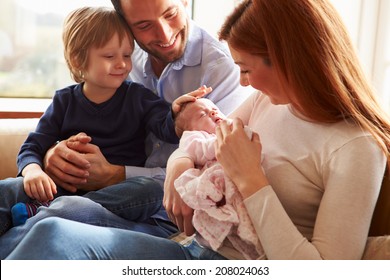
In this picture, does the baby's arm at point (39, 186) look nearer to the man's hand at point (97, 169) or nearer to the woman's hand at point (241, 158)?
the man's hand at point (97, 169)

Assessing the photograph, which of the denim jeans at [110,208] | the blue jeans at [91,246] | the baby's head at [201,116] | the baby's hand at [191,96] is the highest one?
the baby's hand at [191,96]

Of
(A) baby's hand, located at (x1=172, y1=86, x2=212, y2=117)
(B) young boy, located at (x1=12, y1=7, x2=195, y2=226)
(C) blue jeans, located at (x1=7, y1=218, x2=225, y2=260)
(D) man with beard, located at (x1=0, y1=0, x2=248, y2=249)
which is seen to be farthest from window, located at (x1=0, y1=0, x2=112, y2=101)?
(C) blue jeans, located at (x1=7, y1=218, x2=225, y2=260)

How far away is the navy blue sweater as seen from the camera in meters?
2.04

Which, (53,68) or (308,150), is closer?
(308,150)

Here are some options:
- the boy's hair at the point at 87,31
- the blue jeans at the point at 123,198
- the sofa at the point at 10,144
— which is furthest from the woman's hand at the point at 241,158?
the sofa at the point at 10,144

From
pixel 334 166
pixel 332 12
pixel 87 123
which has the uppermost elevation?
pixel 332 12

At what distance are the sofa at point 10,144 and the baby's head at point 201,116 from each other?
2.59 ft

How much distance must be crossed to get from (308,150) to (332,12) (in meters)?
0.34

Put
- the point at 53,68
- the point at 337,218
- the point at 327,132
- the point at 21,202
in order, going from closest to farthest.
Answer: the point at 337,218, the point at 327,132, the point at 21,202, the point at 53,68

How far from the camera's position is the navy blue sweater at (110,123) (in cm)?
204

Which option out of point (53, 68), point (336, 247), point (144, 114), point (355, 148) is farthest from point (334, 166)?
point (53, 68)

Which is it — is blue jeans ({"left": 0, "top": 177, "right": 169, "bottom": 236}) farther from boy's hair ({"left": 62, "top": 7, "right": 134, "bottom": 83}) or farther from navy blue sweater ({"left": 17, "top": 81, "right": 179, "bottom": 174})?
boy's hair ({"left": 62, "top": 7, "right": 134, "bottom": 83})

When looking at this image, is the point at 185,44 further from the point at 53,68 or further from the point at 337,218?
the point at 53,68

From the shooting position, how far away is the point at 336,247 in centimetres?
128
